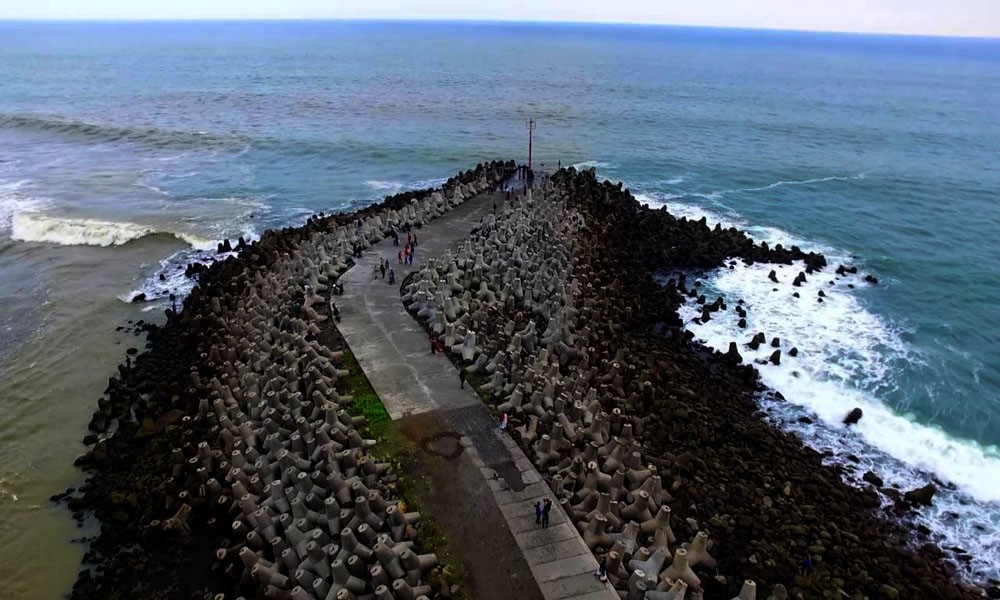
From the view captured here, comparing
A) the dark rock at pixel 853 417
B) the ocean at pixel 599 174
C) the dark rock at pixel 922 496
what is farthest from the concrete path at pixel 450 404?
the dark rock at pixel 853 417

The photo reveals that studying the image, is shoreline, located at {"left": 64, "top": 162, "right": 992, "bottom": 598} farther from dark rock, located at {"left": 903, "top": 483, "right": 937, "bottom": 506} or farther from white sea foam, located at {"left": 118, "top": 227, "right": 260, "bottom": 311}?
white sea foam, located at {"left": 118, "top": 227, "right": 260, "bottom": 311}

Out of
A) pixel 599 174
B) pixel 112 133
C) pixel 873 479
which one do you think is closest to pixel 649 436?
pixel 873 479

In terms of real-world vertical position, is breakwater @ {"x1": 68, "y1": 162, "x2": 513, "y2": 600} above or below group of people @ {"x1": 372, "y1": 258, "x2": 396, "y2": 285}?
below

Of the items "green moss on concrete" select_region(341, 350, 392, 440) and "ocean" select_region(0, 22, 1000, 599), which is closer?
"green moss on concrete" select_region(341, 350, 392, 440)

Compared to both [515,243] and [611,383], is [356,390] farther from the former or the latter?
[515,243]

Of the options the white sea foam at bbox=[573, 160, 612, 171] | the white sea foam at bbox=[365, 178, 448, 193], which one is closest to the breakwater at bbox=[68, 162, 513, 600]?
the white sea foam at bbox=[365, 178, 448, 193]
